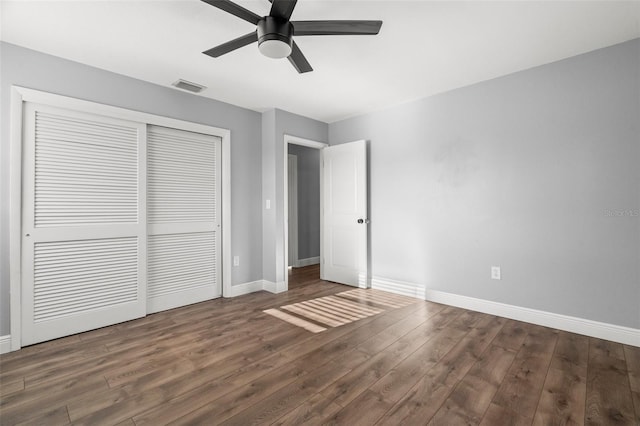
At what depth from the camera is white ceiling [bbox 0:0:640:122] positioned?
2057mm

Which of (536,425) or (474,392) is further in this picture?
(474,392)

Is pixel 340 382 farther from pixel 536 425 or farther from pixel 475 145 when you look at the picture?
pixel 475 145

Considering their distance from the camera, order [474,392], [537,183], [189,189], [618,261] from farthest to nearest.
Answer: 1. [189,189]
2. [537,183]
3. [618,261]
4. [474,392]

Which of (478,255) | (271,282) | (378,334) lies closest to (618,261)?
(478,255)

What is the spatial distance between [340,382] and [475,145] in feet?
9.12

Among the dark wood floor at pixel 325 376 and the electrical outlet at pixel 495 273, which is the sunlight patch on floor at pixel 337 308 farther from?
the electrical outlet at pixel 495 273

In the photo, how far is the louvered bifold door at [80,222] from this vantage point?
2.55 m

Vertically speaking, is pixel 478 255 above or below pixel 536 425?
above

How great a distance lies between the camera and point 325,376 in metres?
2.01

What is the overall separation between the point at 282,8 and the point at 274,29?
122 mm

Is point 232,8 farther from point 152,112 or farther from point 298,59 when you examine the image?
point 152,112

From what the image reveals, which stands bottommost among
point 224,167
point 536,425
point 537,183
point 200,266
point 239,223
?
point 536,425

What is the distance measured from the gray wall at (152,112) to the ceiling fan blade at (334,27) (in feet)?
6.96

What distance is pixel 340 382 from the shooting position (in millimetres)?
1937
